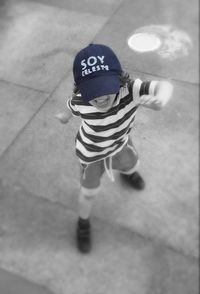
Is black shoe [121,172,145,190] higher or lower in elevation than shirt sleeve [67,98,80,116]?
lower

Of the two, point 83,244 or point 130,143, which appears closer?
point 130,143

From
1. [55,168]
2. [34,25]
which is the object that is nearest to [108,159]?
[55,168]

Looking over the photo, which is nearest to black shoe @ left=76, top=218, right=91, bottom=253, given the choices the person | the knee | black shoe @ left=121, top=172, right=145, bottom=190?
the person

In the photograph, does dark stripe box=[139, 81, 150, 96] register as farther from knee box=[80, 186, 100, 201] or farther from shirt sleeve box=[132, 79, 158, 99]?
knee box=[80, 186, 100, 201]

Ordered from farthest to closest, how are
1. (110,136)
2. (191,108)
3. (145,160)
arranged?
(145,160), (110,136), (191,108)

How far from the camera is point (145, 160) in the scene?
1.78 meters

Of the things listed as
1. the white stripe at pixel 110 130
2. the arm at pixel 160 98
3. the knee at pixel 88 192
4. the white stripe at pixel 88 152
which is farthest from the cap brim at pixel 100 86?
the knee at pixel 88 192

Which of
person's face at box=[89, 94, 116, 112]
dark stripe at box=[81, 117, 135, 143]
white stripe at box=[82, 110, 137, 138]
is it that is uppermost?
person's face at box=[89, 94, 116, 112]

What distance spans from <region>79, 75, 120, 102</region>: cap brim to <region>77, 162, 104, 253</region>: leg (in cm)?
42

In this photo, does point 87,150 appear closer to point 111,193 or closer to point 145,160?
point 145,160

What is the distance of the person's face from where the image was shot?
4.44 ft

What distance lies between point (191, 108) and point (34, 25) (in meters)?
1.98

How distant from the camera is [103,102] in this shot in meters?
1.37

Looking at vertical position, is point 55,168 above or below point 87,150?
below
